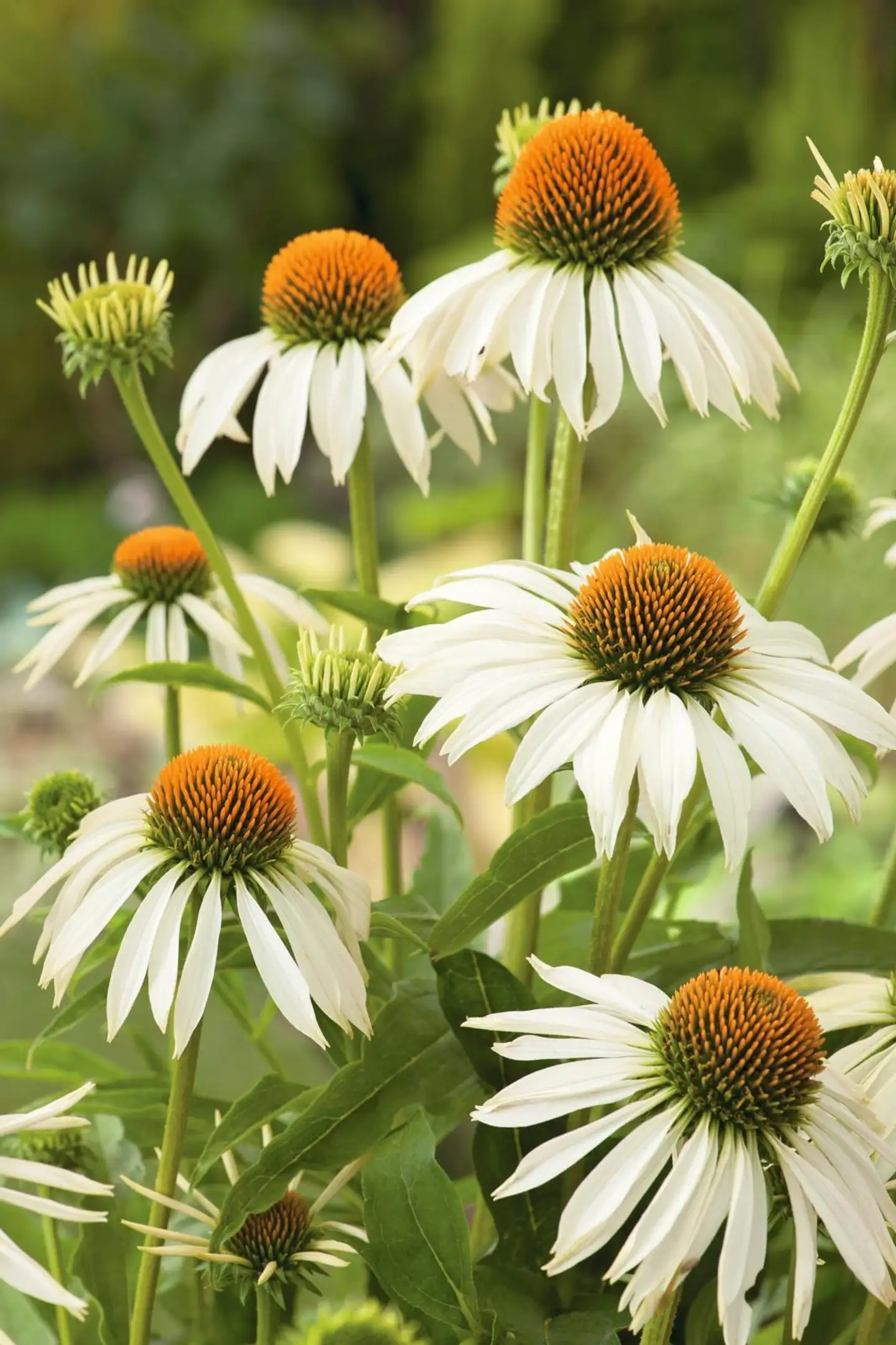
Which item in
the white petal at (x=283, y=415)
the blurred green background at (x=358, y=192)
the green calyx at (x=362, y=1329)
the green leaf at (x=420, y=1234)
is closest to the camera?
the green calyx at (x=362, y=1329)

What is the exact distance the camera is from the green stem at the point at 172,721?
0.41 m

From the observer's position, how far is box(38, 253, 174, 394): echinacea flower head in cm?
39

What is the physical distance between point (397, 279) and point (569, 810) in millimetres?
190

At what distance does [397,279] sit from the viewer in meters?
0.44

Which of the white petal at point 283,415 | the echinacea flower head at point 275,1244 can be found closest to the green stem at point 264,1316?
the echinacea flower head at point 275,1244

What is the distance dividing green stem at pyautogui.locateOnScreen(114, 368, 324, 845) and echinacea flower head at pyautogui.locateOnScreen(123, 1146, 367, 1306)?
0.09 m

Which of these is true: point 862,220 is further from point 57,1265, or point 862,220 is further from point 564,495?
point 57,1265

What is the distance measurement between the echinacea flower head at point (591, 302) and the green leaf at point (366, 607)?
6 cm

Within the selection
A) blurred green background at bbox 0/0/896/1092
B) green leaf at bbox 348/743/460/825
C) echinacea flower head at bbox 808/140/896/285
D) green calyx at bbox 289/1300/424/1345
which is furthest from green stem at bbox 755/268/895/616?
blurred green background at bbox 0/0/896/1092

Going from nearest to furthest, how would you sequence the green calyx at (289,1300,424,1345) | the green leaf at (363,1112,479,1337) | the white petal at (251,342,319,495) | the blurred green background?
the green calyx at (289,1300,424,1345), the green leaf at (363,1112,479,1337), the white petal at (251,342,319,495), the blurred green background

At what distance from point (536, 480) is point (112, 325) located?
0.13m

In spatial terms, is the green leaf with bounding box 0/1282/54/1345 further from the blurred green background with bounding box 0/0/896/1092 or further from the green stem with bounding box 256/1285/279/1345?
the blurred green background with bounding box 0/0/896/1092

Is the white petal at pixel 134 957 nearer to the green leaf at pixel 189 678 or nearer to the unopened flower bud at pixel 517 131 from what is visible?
the green leaf at pixel 189 678

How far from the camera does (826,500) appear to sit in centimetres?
46
